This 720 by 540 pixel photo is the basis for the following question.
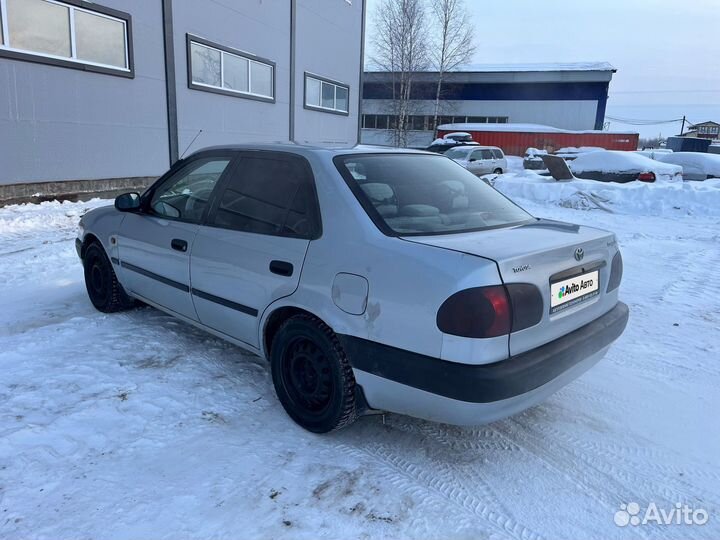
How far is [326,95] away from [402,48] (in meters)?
18.1

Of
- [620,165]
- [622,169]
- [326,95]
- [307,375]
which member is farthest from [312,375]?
[326,95]

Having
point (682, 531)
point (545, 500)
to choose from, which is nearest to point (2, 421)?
point (545, 500)

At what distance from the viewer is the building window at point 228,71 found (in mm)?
12219

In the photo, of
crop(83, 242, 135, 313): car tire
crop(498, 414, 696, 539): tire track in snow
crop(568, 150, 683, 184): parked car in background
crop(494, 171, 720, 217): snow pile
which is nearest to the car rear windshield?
crop(498, 414, 696, 539): tire track in snow

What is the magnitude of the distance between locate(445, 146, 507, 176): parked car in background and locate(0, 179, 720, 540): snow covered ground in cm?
1698

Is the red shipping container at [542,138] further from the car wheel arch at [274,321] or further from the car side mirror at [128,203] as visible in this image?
the car wheel arch at [274,321]

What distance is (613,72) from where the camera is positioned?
3859cm

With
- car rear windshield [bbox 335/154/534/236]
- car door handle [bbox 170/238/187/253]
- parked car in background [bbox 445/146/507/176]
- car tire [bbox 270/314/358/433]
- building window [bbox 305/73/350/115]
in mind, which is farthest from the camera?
parked car in background [bbox 445/146/507/176]

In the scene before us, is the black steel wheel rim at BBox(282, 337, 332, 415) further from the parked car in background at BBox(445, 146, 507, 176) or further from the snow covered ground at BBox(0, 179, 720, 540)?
the parked car in background at BBox(445, 146, 507, 176)

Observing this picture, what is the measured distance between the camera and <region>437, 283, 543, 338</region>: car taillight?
87.4 inches

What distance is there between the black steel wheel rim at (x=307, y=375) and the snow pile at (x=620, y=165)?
14086 mm

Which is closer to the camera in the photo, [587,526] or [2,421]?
[587,526]

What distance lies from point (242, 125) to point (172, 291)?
36.7ft

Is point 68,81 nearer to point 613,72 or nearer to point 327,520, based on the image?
point 327,520
